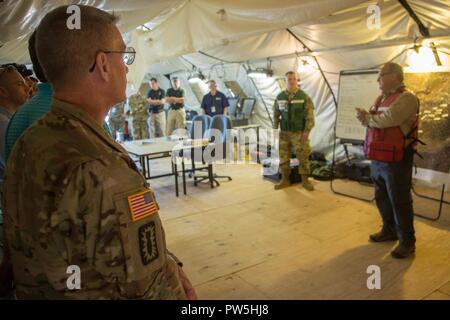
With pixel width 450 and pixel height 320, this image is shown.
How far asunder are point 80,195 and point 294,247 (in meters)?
2.70

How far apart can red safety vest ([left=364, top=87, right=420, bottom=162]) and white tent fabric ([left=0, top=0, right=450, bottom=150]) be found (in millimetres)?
880

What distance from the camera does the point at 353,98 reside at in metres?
4.71

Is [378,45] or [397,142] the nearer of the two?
[397,142]

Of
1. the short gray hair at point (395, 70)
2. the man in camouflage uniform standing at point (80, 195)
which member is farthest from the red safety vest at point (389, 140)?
the man in camouflage uniform standing at point (80, 195)

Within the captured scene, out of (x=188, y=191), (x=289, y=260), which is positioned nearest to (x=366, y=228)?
(x=289, y=260)

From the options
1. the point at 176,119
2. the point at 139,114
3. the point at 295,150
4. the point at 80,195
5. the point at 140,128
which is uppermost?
the point at 80,195

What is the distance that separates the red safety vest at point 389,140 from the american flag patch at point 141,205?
250 centimetres

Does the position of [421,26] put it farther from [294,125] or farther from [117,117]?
[117,117]

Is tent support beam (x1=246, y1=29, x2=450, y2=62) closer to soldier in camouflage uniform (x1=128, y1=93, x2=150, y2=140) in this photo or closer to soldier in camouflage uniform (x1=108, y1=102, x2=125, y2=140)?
soldier in camouflage uniform (x1=128, y1=93, x2=150, y2=140)

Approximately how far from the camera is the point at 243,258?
2965 millimetres

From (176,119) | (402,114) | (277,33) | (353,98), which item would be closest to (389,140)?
(402,114)

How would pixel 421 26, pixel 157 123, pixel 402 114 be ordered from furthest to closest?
1. pixel 157 123
2. pixel 421 26
3. pixel 402 114

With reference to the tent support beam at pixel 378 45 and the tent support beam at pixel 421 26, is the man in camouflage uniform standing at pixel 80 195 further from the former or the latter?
the tent support beam at pixel 378 45

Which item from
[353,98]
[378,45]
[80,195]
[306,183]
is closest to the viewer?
[80,195]
